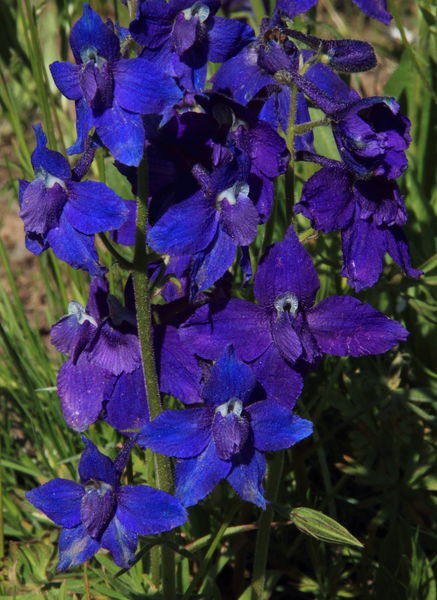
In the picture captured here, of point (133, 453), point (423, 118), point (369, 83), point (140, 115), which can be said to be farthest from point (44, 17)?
point (140, 115)

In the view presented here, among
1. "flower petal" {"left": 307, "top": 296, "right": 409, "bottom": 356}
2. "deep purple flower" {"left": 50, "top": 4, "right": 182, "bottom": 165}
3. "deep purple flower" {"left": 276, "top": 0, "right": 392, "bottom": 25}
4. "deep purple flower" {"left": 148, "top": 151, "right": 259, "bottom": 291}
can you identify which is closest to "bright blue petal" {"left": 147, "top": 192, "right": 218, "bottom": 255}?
"deep purple flower" {"left": 148, "top": 151, "right": 259, "bottom": 291}

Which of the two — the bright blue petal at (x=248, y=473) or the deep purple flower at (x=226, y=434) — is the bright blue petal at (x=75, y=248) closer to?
the deep purple flower at (x=226, y=434)

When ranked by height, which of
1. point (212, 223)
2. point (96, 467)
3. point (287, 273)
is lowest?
point (96, 467)

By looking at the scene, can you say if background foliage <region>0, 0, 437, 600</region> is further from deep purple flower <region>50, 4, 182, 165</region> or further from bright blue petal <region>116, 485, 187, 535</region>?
deep purple flower <region>50, 4, 182, 165</region>

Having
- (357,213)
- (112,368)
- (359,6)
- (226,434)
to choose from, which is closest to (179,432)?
(226,434)

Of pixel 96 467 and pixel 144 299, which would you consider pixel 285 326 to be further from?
pixel 96 467

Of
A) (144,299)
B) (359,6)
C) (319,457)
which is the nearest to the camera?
(144,299)

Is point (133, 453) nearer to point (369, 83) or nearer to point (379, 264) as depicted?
point (379, 264)

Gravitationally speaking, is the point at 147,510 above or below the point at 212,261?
below
